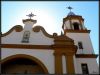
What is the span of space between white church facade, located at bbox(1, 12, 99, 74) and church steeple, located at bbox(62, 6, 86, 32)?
429cm

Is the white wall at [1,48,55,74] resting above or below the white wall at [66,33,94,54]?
below

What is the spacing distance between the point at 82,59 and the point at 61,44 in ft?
9.91

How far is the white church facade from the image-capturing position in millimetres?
15328

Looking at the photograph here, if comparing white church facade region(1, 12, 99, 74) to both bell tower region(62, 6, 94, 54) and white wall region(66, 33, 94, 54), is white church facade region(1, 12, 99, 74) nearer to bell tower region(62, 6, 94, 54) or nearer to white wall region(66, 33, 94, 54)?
white wall region(66, 33, 94, 54)

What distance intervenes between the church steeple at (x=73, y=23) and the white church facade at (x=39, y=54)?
4294 millimetres

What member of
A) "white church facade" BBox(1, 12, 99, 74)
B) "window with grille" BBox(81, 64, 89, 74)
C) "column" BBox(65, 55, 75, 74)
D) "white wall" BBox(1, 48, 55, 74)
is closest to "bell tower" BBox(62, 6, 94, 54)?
"white church facade" BBox(1, 12, 99, 74)

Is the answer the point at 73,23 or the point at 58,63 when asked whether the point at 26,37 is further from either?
the point at 73,23

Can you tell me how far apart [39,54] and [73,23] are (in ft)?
29.2

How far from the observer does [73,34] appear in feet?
70.0

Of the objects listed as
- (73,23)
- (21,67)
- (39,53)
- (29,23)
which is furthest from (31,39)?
(73,23)

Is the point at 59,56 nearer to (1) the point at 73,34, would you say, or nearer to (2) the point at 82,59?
(2) the point at 82,59

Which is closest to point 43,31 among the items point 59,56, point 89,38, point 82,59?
point 59,56

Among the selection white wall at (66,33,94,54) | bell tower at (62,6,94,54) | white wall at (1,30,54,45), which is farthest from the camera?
bell tower at (62,6,94,54)

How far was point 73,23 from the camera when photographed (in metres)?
23.1
